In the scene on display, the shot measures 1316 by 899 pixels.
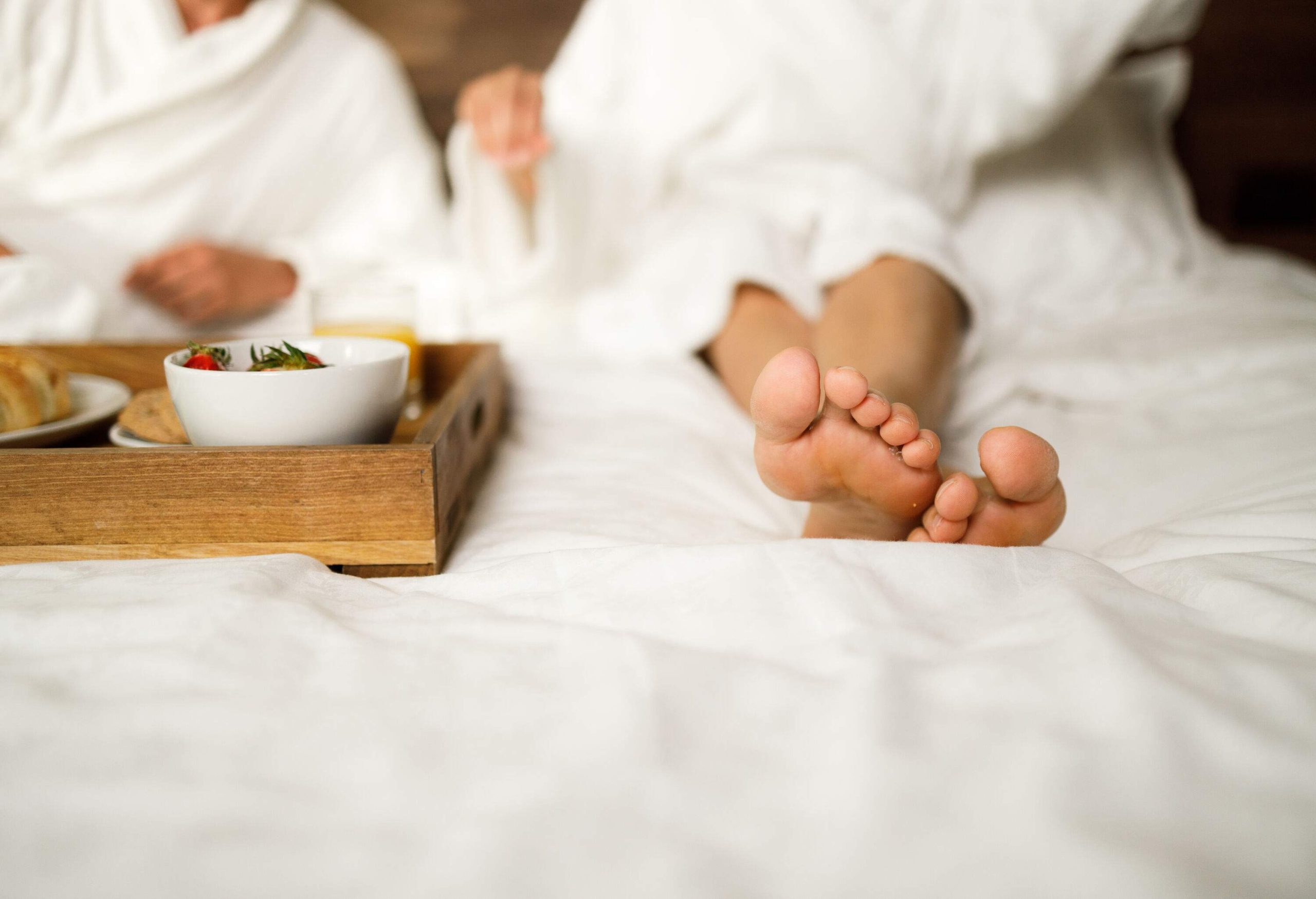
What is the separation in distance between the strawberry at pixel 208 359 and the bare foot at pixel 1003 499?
19.2 inches

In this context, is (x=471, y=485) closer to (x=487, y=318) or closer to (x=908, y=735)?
(x=908, y=735)

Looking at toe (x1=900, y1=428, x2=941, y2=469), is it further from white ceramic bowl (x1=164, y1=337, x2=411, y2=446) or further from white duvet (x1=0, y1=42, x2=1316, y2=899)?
white ceramic bowl (x1=164, y1=337, x2=411, y2=446)

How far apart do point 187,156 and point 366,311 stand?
0.50 m

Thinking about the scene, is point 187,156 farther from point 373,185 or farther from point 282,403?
point 282,403

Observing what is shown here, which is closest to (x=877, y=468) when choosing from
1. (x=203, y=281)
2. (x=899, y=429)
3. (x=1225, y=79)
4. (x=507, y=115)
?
(x=899, y=429)

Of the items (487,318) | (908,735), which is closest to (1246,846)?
(908,735)

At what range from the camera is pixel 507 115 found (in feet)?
3.37

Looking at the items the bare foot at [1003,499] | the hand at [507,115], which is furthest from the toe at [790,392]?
the hand at [507,115]

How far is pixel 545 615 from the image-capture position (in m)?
0.46

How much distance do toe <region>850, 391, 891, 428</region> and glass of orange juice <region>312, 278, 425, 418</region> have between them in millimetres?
483

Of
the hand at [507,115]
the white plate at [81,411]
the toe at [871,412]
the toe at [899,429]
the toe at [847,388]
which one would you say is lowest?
the white plate at [81,411]

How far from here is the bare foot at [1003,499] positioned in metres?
0.52

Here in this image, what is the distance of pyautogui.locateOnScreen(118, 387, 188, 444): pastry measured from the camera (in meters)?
0.62

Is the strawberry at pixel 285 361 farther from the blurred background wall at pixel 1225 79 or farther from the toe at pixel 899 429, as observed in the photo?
the blurred background wall at pixel 1225 79
